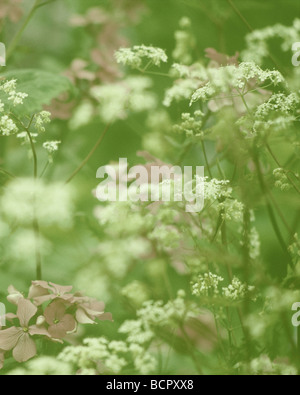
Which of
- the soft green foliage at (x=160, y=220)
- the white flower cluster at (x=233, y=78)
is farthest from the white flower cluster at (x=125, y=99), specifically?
the white flower cluster at (x=233, y=78)

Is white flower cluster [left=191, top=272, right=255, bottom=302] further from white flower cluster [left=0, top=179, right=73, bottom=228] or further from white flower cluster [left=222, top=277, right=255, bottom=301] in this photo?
white flower cluster [left=0, top=179, right=73, bottom=228]

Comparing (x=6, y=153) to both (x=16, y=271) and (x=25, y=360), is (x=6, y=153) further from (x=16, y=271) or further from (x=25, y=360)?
(x=25, y=360)

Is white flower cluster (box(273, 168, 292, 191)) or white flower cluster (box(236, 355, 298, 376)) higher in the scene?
white flower cluster (box(273, 168, 292, 191))

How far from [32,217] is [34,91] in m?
0.18

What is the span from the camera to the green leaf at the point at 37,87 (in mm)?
808

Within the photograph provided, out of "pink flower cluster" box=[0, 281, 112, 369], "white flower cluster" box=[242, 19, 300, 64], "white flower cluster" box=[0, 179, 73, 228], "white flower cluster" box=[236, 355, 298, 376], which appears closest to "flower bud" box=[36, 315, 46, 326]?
"pink flower cluster" box=[0, 281, 112, 369]

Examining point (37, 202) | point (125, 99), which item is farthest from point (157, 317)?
point (125, 99)

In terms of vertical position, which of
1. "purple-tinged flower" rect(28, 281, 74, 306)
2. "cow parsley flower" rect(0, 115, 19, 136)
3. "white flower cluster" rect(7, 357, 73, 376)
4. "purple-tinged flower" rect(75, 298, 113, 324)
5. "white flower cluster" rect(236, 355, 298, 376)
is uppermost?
"cow parsley flower" rect(0, 115, 19, 136)

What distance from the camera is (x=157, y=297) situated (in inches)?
30.9

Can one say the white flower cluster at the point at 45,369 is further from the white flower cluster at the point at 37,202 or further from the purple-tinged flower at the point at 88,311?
the white flower cluster at the point at 37,202

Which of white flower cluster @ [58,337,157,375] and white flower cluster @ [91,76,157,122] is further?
white flower cluster @ [91,76,157,122]

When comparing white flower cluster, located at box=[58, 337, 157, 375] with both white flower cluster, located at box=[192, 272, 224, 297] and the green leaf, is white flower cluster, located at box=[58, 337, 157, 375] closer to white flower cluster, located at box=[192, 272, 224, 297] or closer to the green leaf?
white flower cluster, located at box=[192, 272, 224, 297]

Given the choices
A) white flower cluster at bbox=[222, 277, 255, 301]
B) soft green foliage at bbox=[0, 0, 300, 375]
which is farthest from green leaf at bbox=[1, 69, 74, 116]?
white flower cluster at bbox=[222, 277, 255, 301]

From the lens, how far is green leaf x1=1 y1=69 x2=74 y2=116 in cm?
81
